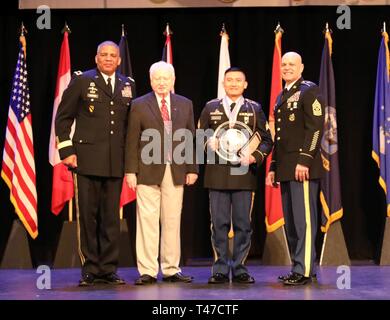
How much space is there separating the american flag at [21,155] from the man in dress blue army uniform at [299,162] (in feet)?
8.90

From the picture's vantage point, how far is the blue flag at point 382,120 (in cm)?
633

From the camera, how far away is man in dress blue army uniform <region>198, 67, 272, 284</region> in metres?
4.79

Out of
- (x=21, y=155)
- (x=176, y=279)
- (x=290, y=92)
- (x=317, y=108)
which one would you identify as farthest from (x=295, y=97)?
(x=21, y=155)

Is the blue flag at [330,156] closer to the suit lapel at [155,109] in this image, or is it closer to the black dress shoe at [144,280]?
the suit lapel at [155,109]

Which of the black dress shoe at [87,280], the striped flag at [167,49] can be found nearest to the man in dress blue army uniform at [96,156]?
the black dress shoe at [87,280]

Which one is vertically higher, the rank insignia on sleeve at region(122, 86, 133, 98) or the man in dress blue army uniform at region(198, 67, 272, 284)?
the rank insignia on sleeve at region(122, 86, 133, 98)

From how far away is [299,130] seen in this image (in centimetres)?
476

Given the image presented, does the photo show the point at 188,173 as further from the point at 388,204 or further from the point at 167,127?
the point at 388,204

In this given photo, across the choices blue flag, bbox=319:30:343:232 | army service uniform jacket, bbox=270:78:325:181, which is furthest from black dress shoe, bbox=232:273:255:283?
blue flag, bbox=319:30:343:232

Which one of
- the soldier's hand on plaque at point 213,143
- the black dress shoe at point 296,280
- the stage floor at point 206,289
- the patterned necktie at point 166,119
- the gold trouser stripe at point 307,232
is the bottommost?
the stage floor at point 206,289

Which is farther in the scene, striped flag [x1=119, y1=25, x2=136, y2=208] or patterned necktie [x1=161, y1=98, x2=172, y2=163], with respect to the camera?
striped flag [x1=119, y1=25, x2=136, y2=208]

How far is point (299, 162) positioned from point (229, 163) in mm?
533

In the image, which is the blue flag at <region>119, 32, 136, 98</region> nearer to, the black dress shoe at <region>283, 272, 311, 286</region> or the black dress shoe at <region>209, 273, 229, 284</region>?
the black dress shoe at <region>209, 273, 229, 284</region>
